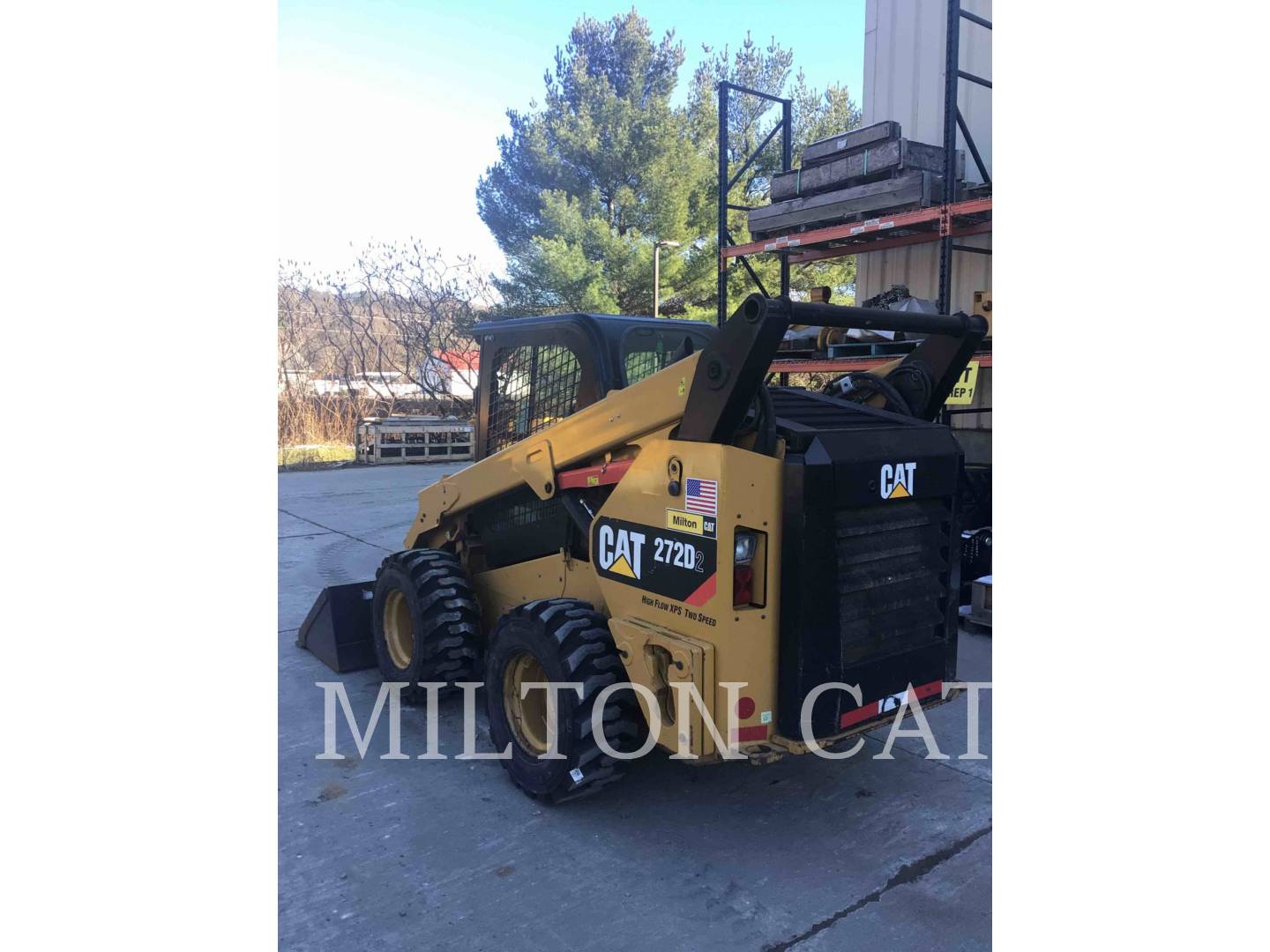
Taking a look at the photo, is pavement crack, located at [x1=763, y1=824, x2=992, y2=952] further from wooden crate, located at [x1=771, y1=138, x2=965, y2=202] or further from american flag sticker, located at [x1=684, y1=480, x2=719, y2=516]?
wooden crate, located at [x1=771, y1=138, x2=965, y2=202]

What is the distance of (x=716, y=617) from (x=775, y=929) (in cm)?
97

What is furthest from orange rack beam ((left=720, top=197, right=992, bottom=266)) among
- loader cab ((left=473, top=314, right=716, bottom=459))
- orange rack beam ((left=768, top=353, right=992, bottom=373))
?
loader cab ((left=473, top=314, right=716, bottom=459))

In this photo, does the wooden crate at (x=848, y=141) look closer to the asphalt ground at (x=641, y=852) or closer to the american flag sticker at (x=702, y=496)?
the asphalt ground at (x=641, y=852)

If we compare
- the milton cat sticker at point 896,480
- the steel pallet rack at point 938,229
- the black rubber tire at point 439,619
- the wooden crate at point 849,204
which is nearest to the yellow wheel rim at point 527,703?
the black rubber tire at point 439,619

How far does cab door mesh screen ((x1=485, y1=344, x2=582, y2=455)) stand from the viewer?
166 inches

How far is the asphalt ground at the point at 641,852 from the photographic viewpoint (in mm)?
2746

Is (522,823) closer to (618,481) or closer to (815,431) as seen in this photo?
(618,481)

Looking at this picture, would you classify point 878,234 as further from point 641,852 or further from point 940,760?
point 641,852

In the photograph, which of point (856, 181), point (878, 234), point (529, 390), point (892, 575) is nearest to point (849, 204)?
point (856, 181)

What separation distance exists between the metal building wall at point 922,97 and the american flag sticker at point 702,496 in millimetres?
6031

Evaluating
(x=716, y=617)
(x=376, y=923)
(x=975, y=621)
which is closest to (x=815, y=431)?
(x=716, y=617)

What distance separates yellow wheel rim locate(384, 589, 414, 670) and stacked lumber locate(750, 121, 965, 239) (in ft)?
17.7

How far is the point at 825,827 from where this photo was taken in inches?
133

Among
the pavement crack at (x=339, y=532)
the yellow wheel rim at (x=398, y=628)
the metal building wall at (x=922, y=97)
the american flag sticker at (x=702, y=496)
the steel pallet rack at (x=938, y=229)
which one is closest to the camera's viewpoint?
the american flag sticker at (x=702, y=496)
